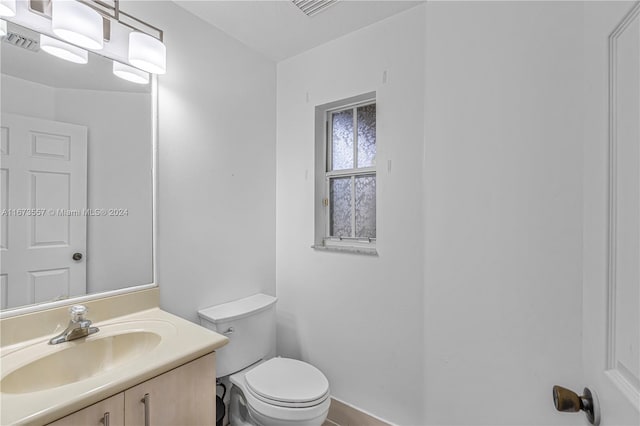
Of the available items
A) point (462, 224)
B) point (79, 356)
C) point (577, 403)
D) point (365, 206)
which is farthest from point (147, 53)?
point (577, 403)

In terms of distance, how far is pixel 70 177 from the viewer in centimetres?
117

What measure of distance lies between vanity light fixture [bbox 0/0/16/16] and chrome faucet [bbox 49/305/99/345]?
106 centimetres

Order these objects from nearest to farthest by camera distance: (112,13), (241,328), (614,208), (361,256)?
(614,208), (112,13), (241,328), (361,256)

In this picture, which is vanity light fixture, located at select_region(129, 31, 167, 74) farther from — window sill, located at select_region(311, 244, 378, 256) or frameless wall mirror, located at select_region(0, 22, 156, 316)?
window sill, located at select_region(311, 244, 378, 256)

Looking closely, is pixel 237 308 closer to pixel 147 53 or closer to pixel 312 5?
pixel 147 53

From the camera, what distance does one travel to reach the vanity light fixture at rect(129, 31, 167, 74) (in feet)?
4.21

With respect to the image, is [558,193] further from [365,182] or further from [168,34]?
[168,34]

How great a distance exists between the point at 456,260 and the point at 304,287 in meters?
1.02

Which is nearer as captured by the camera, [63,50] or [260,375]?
[63,50]

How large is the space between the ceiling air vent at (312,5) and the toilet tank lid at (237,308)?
1.68m

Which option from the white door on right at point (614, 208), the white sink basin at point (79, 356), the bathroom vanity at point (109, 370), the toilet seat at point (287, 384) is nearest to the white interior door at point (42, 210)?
the bathroom vanity at point (109, 370)

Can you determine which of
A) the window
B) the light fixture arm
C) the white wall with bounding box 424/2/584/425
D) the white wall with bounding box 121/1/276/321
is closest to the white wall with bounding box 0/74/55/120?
the light fixture arm

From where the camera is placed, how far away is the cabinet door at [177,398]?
34.6 inches

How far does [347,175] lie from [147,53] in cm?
122
